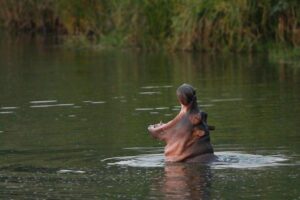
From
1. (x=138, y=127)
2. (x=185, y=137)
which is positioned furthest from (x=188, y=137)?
(x=138, y=127)

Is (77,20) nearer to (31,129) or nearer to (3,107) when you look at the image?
(3,107)

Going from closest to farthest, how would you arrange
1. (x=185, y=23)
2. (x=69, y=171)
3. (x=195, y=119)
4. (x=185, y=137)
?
(x=69, y=171), (x=195, y=119), (x=185, y=137), (x=185, y=23)

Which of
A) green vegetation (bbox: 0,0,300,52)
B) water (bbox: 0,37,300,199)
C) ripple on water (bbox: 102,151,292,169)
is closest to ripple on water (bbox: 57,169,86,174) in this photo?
water (bbox: 0,37,300,199)

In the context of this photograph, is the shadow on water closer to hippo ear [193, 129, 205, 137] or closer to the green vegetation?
hippo ear [193, 129, 205, 137]

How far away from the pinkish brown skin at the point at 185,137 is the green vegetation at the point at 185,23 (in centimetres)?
1945

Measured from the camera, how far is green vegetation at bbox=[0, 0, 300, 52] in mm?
35594

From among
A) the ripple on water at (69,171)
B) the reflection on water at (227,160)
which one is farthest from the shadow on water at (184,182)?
the ripple on water at (69,171)

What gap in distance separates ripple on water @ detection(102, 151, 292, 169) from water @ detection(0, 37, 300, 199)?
1cm

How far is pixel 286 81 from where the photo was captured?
27125 mm

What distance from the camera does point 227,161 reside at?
15.7 m

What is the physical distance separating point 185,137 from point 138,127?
4222 mm

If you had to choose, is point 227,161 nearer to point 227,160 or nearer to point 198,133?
point 227,160

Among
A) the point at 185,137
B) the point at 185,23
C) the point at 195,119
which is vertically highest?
the point at 195,119

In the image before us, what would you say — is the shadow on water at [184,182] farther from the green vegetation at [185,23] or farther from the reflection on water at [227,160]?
the green vegetation at [185,23]
